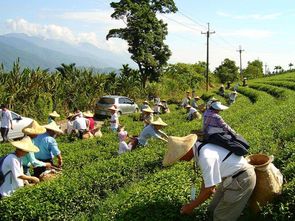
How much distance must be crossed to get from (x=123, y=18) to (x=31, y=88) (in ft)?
59.5

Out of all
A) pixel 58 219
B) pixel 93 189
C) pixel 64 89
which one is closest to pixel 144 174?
pixel 93 189

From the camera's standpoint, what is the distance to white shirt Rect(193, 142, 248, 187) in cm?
493

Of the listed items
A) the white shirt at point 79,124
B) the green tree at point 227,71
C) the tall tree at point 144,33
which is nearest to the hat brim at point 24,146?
the white shirt at point 79,124

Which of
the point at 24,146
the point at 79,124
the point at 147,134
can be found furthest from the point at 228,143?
the point at 79,124

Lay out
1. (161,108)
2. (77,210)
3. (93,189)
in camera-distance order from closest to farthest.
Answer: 1. (77,210)
2. (93,189)
3. (161,108)

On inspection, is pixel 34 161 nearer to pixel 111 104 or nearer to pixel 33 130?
pixel 33 130

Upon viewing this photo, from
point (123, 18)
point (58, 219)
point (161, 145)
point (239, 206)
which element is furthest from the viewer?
point (123, 18)

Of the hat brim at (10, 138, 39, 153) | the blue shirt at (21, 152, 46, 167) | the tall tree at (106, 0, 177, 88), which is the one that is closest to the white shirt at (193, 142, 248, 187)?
the hat brim at (10, 138, 39, 153)

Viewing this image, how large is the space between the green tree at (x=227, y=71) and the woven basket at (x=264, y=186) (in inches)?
2588

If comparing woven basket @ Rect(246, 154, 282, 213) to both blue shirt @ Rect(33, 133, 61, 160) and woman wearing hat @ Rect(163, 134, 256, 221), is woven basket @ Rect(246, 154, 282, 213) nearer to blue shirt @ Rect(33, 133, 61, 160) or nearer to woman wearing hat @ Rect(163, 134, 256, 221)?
woman wearing hat @ Rect(163, 134, 256, 221)

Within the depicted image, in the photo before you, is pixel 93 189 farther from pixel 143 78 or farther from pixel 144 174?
pixel 143 78

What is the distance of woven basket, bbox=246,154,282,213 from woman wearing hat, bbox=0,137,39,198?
390 cm

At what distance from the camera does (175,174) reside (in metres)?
7.62

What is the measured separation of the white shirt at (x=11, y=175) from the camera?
23.2 feet
